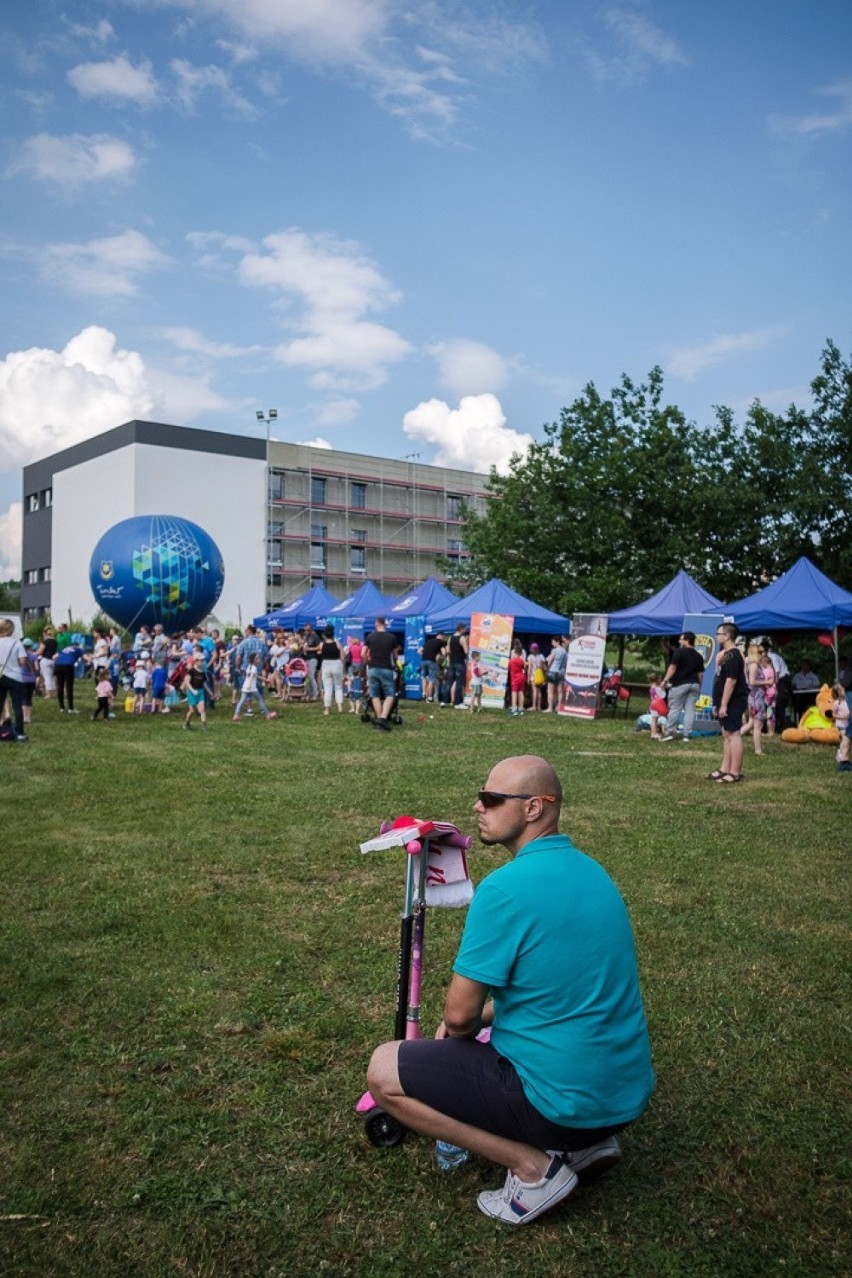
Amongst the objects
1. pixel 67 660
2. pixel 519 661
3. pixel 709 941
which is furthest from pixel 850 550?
pixel 709 941

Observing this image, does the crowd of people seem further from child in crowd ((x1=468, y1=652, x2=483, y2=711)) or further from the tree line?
the tree line

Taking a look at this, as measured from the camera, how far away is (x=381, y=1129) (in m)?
3.35

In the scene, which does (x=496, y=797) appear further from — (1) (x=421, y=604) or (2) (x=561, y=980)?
(1) (x=421, y=604)

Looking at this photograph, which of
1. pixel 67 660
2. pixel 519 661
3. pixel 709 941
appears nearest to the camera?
pixel 709 941

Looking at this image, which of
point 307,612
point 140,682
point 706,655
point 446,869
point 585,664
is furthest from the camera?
point 307,612

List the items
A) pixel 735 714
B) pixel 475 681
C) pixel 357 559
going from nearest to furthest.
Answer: pixel 735 714
pixel 475 681
pixel 357 559

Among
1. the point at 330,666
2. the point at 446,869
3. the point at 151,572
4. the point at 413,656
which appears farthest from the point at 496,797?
the point at 151,572

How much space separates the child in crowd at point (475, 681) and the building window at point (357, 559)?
162 feet

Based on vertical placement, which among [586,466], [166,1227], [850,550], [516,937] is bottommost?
[166,1227]

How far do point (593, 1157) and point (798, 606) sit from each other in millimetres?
16785

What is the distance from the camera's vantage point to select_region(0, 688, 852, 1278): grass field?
2.85 m

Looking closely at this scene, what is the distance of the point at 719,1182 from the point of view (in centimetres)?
317

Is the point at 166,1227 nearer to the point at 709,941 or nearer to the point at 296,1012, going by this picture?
the point at 296,1012

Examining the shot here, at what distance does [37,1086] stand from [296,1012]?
3.80 feet
